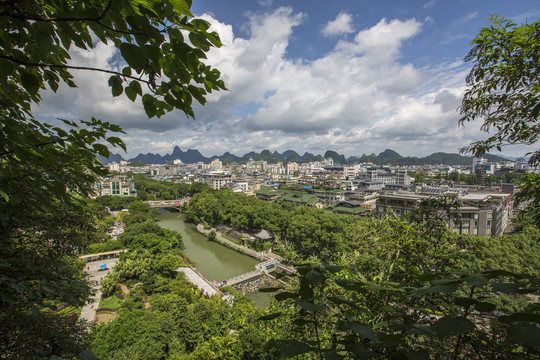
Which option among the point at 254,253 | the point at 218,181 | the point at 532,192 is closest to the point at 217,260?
the point at 254,253

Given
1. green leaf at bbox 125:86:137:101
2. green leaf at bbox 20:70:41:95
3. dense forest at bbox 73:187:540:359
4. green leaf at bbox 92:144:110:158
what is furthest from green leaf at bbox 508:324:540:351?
green leaf at bbox 92:144:110:158

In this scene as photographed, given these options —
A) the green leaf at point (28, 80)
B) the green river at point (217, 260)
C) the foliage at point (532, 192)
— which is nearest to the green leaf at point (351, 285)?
the green leaf at point (28, 80)

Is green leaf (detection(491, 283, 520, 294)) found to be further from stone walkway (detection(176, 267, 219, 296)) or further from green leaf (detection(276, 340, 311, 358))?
stone walkway (detection(176, 267, 219, 296))

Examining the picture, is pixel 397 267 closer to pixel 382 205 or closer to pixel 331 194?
pixel 382 205

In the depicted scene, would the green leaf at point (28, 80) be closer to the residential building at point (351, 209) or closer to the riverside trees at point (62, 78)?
the riverside trees at point (62, 78)

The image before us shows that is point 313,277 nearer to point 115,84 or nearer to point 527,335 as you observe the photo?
point 527,335

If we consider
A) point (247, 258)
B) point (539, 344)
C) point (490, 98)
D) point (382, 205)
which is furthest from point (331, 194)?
point (539, 344)
